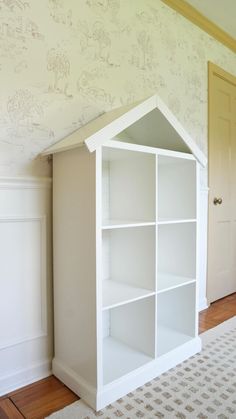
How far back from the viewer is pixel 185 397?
1344mm

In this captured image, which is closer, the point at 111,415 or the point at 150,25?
the point at 111,415

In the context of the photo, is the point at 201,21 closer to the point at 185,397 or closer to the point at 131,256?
the point at 131,256

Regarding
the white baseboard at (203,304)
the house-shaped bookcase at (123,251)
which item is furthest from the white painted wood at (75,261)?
the white baseboard at (203,304)

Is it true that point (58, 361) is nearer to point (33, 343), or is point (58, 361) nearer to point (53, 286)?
point (33, 343)

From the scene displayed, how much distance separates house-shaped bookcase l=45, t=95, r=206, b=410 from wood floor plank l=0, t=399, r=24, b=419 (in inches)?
10.1

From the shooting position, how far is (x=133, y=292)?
1.52m

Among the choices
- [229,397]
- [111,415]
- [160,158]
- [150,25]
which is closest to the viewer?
[111,415]

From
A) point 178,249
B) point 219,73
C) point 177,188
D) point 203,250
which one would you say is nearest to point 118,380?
point 178,249

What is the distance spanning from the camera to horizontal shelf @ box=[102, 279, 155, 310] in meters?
1.38

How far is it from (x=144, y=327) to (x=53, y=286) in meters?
0.52

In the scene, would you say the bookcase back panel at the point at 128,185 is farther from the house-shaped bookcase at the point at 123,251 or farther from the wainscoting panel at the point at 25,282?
the wainscoting panel at the point at 25,282

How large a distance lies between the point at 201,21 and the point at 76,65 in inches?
53.2

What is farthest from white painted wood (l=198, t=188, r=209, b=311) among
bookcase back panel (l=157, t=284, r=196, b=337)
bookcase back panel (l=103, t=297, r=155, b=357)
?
bookcase back panel (l=103, t=297, r=155, b=357)

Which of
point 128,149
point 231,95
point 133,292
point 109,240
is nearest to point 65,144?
point 128,149
